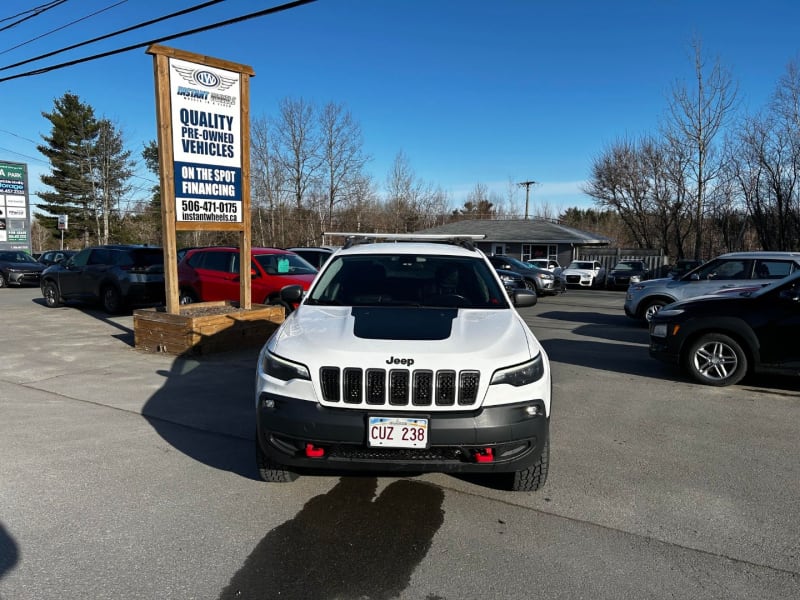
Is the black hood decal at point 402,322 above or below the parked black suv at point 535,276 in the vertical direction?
above

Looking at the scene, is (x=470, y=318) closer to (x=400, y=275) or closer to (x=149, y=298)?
(x=400, y=275)

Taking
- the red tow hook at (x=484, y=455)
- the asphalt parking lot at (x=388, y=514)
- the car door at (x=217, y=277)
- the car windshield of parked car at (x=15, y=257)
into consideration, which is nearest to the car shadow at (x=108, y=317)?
the car door at (x=217, y=277)

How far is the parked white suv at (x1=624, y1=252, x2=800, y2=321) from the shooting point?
10641 mm

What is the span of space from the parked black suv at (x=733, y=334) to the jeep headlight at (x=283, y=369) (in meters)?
5.60

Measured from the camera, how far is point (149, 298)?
12859 millimetres

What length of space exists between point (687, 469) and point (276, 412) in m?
3.17

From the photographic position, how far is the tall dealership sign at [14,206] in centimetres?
3149

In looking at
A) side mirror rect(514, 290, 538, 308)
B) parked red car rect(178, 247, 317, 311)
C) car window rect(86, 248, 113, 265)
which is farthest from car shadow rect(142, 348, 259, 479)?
car window rect(86, 248, 113, 265)

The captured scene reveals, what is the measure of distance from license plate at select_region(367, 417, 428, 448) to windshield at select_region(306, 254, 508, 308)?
1.42 metres

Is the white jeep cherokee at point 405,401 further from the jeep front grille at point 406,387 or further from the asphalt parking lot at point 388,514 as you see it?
the asphalt parking lot at point 388,514

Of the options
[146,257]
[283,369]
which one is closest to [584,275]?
[146,257]

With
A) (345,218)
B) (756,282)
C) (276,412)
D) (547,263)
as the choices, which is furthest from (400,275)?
(345,218)

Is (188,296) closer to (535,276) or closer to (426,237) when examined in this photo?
(426,237)

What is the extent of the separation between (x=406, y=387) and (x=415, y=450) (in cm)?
36
